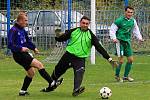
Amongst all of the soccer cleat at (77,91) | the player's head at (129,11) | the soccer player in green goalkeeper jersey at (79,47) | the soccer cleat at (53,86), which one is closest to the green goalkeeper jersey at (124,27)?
the player's head at (129,11)

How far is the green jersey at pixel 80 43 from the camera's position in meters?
12.0

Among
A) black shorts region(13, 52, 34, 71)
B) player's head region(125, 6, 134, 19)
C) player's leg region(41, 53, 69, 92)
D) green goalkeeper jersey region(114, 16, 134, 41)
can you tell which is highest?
player's head region(125, 6, 134, 19)

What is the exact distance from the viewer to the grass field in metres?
11.5

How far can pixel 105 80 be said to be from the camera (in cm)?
1480

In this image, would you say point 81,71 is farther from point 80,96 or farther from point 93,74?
point 93,74

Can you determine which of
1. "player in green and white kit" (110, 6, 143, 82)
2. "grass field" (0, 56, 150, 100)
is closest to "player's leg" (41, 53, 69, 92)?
"grass field" (0, 56, 150, 100)

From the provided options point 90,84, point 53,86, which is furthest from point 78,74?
point 90,84

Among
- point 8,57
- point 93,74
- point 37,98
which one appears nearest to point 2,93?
point 37,98

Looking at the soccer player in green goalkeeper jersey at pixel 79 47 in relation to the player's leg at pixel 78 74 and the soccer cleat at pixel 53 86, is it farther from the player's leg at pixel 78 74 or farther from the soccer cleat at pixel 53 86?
the soccer cleat at pixel 53 86

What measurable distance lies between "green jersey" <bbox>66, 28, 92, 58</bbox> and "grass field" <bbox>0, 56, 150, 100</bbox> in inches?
35.3

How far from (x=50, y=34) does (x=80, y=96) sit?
12393mm

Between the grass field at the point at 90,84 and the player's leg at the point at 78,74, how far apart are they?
0.50 ft

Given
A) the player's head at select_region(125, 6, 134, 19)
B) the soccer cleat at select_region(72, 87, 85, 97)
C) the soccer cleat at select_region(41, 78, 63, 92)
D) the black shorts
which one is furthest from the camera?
the player's head at select_region(125, 6, 134, 19)

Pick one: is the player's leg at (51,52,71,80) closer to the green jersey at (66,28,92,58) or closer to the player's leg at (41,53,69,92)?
the player's leg at (41,53,69,92)
